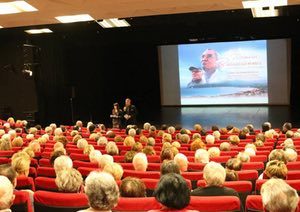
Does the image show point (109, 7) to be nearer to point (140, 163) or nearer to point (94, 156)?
point (94, 156)

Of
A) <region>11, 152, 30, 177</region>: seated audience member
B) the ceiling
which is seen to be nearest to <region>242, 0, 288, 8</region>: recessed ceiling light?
the ceiling

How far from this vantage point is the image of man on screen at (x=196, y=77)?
2061 centimetres

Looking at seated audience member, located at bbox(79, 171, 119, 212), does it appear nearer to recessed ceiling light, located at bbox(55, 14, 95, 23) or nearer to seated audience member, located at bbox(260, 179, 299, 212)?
seated audience member, located at bbox(260, 179, 299, 212)

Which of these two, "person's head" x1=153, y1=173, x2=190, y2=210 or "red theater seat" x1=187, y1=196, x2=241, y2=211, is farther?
"red theater seat" x1=187, y1=196, x2=241, y2=211

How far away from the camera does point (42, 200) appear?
386 cm

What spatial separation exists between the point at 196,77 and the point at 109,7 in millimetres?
11823

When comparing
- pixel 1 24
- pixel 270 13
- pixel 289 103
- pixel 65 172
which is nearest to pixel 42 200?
pixel 65 172

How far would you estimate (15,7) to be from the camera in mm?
9008

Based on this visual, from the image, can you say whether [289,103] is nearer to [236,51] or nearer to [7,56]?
[236,51]

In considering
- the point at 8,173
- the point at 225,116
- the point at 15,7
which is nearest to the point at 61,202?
the point at 8,173

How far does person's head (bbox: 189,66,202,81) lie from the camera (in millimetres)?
20609

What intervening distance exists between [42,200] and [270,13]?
10992mm

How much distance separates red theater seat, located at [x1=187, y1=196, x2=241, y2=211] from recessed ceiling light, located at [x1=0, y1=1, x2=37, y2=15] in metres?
6.60

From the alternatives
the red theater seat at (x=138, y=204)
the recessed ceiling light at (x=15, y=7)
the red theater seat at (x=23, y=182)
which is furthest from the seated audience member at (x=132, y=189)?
the recessed ceiling light at (x=15, y=7)
